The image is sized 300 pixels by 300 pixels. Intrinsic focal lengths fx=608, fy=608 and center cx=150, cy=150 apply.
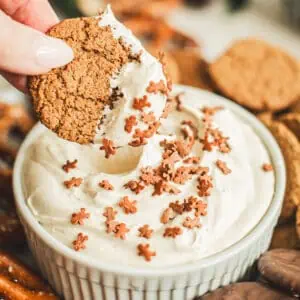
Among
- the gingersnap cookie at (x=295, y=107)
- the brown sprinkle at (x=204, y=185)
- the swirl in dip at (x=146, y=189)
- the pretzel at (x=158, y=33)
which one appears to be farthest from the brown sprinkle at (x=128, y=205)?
the pretzel at (x=158, y=33)

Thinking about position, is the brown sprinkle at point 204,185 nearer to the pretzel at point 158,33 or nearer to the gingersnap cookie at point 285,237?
the gingersnap cookie at point 285,237

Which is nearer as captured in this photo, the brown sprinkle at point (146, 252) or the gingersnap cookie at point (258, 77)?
the brown sprinkle at point (146, 252)

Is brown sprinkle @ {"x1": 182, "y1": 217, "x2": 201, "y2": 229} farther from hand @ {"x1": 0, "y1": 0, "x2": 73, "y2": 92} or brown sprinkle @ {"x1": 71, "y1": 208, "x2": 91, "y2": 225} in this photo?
hand @ {"x1": 0, "y1": 0, "x2": 73, "y2": 92}

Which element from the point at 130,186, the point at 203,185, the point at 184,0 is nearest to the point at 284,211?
the point at 203,185

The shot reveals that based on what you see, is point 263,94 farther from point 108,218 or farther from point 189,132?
point 108,218

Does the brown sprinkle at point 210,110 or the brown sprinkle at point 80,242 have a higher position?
the brown sprinkle at point 210,110

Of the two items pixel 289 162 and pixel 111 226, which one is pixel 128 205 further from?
pixel 289 162

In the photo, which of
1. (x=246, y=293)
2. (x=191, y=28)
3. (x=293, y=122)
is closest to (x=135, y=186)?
(x=246, y=293)

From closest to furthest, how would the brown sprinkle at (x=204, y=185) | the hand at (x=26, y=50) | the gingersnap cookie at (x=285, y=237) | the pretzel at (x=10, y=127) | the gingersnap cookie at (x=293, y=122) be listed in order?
the hand at (x=26, y=50) → the brown sprinkle at (x=204, y=185) → the gingersnap cookie at (x=285, y=237) → the gingersnap cookie at (x=293, y=122) → the pretzel at (x=10, y=127)
